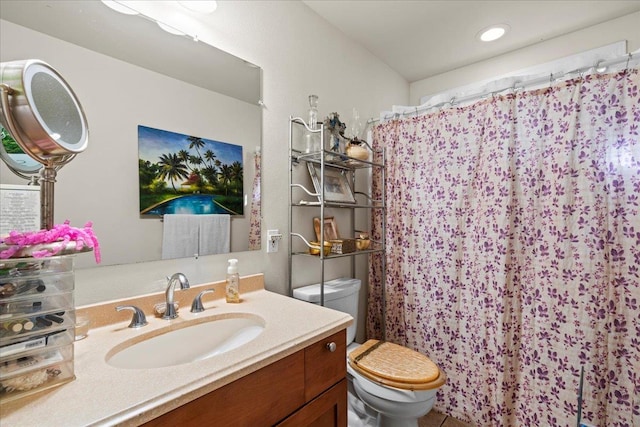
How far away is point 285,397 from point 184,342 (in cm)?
41

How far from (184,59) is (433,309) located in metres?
1.90

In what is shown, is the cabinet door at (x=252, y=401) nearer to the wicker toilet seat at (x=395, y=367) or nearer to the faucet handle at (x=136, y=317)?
the faucet handle at (x=136, y=317)

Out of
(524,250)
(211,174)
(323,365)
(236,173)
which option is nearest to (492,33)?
(524,250)

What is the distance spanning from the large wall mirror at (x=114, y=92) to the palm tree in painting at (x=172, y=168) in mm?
87

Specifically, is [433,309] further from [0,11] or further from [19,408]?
[0,11]

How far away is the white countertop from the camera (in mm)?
546

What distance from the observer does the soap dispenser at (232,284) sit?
4.02 ft

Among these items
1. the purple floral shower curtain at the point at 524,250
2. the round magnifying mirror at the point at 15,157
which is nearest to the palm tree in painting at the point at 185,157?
the round magnifying mirror at the point at 15,157

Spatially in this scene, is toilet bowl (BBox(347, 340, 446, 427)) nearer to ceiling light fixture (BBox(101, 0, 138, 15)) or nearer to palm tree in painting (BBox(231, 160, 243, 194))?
palm tree in painting (BBox(231, 160, 243, 194))

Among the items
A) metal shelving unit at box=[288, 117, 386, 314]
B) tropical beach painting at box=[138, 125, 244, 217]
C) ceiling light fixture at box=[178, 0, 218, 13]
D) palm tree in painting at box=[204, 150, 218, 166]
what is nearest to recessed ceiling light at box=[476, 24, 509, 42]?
metal shelving unit at box=[288, 117, 386, 314]

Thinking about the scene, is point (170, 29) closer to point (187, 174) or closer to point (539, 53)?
point (187, 174)

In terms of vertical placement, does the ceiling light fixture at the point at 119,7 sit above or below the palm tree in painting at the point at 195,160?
above

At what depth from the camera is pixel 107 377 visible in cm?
67

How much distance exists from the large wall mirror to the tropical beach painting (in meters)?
0.03
